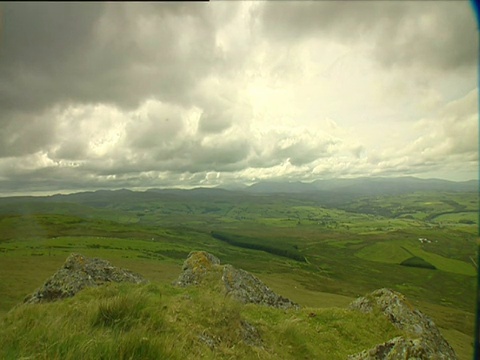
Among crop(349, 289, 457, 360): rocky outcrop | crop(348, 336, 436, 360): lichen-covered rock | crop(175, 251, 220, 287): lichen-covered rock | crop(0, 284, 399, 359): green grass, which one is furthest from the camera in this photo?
crop(175, 251, 220, 287): lichen-covered rock

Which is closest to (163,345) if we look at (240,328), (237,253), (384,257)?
(240,328)

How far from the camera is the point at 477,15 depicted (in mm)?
4262

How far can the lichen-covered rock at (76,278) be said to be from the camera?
1572cm

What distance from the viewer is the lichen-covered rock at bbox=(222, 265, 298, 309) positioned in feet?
63.0

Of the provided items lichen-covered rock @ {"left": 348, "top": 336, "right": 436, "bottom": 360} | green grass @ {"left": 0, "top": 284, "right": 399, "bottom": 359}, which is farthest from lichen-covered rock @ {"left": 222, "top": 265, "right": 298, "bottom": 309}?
lichen-covered rock @ {"left": 348, "top": 336, "right": 436, "bottom": 360}

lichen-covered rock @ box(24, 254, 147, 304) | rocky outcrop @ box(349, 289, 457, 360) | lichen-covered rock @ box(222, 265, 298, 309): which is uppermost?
lichen-covered rock @ box(24, 254, 147, 304)

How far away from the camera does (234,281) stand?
19.9 metres

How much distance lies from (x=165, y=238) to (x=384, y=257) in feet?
352

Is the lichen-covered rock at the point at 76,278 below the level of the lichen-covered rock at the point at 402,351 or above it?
above

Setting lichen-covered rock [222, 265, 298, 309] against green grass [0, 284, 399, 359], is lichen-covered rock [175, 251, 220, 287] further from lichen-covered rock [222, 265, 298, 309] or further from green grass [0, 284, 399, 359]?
green grass [0, 284, 399, 359]

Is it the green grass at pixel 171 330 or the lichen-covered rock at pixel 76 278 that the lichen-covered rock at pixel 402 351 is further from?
the lichen-covered rock at pixel 76 278

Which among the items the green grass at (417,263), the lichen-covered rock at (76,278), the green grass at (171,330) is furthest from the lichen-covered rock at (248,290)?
the green grass at (417,263)

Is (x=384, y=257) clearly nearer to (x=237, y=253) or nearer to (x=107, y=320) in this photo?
(x=237, y=253)

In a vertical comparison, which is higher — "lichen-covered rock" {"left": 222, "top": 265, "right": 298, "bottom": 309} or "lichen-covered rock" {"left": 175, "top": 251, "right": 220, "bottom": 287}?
"lichen-covered rock" {"left": 175, "top": 251, "right": 220, "bottom": 287}
